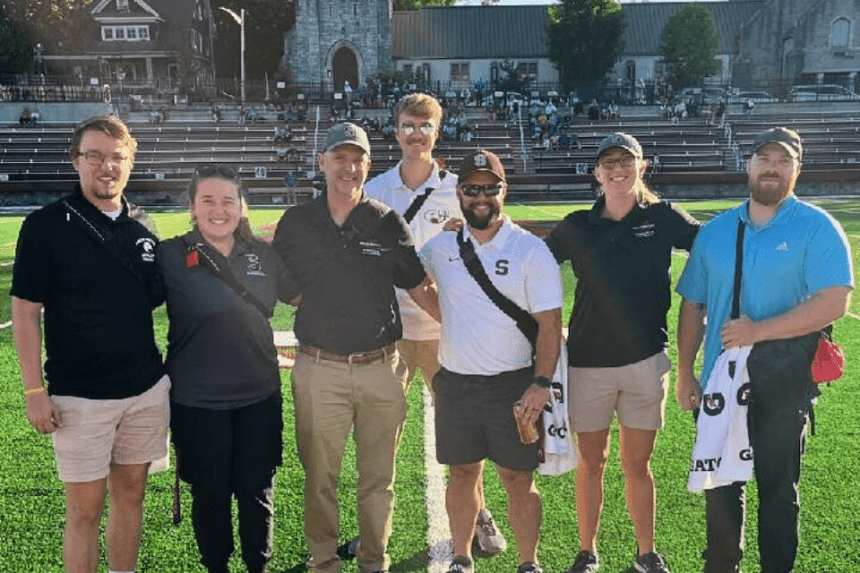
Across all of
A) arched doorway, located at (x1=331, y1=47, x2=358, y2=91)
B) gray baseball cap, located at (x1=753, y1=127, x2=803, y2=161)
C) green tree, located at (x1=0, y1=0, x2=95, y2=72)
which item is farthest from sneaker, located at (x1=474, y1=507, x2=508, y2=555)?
A: green tree, located at (x1=0, y1=0, x2=95, y2=72)

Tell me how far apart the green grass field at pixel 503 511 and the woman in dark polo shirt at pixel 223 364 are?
57 centimetres

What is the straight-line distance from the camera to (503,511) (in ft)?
16.7

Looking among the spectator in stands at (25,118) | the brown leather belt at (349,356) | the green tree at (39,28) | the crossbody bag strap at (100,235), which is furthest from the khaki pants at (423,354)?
the green tree at (39,28)

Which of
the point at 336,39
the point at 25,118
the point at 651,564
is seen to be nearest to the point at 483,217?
the point at 651,564

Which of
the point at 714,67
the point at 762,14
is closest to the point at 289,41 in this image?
the point at 714,67

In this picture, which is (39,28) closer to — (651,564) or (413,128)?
(413,128)

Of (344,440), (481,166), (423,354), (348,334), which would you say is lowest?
(344,440)

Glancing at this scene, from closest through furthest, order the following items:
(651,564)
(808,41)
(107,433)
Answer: (107,433)
(651,564)
(808,41)

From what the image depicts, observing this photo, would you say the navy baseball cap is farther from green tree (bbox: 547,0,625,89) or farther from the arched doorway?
the arched doorway

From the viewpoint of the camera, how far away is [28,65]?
5275 cm

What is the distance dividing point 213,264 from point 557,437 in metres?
1.90

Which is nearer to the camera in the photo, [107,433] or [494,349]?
[107,433]

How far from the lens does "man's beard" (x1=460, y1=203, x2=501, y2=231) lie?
3.90 m

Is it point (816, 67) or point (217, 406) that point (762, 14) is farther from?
point (217, 406)
